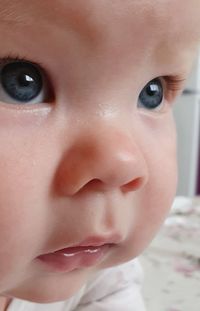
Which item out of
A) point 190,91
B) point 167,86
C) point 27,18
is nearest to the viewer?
point 27,18

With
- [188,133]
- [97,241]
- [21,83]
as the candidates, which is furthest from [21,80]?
[188,133]

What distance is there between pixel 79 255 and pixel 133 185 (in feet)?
0.19

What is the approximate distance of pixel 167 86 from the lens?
1.41 feet

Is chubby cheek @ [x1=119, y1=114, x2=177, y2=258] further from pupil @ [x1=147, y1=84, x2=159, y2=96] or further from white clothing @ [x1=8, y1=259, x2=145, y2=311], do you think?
white clothing @ [x1=8, y1=259, x2=145, y2=311]

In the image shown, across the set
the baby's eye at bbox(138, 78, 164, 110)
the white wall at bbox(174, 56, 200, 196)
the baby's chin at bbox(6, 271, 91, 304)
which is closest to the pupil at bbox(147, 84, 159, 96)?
the baby's eye at bbox(138, 78, 164, 110)

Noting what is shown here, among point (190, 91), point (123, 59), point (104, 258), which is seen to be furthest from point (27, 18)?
point (190, 91)

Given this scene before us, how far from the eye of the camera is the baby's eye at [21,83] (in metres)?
0.34

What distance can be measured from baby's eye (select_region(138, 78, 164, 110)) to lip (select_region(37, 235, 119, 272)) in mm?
85

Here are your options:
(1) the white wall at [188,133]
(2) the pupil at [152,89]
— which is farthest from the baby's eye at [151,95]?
(1) the white wall at [188,133]

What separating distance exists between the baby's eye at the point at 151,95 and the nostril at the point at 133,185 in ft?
0.18

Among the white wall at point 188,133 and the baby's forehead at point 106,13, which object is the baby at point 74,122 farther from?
the white wall at point 188,133

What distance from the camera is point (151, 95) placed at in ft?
1.33

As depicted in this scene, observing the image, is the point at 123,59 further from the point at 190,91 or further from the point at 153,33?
the point at 190,91

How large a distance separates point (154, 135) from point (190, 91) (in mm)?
1103
